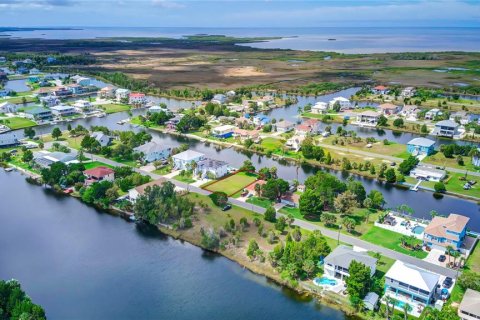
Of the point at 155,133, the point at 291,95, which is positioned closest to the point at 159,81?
the point at 291,95

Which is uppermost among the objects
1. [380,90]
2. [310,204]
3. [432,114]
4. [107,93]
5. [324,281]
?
[380,90]

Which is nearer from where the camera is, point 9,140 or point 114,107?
point 9,140

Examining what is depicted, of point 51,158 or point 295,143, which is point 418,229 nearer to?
point 295,143

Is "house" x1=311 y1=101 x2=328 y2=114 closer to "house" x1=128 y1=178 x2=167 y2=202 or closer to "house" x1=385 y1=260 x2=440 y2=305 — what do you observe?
"house" x1=128 y1=178 x2=167 y2=202

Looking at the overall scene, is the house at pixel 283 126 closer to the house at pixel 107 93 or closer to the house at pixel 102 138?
the house at pixel 102 138

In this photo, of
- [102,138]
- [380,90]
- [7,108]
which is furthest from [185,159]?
[380,90]

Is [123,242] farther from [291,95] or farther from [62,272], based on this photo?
[291,95]

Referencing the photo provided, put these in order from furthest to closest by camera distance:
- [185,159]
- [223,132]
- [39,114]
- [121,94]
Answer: [121,94] < [39,114] < [223,132] < [185,159]
